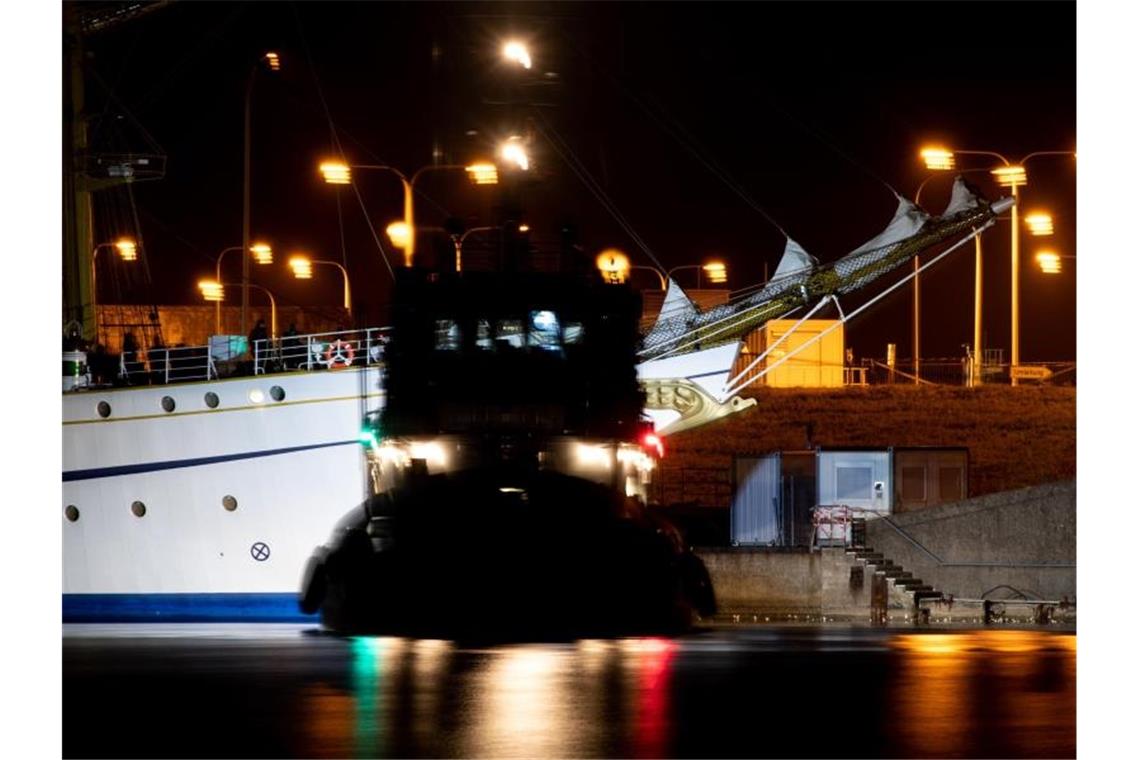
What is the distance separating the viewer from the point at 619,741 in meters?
11.2

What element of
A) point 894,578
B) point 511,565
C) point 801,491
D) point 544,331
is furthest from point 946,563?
point 511,565

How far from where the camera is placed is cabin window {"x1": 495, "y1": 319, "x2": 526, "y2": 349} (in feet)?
98.0

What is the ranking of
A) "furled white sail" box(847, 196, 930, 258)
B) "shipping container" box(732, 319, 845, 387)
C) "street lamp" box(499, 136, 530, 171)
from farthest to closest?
"shipping container" box(732, 319, 845, 387)
"furled white sail" box(847, 196, 930, 258)
"street lamp" box(499, 136, 530, 171)

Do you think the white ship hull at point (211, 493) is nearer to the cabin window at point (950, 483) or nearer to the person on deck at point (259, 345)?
the person on deck at point (259, 345)

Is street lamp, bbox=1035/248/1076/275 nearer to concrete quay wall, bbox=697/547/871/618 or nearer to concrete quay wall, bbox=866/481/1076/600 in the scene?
concrete quay wall, bbox=866/481/1076/600

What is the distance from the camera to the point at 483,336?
29.9 meters

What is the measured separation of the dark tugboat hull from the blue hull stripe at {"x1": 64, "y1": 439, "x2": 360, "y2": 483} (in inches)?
427

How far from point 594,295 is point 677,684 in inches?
631

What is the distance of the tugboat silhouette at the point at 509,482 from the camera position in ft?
74.2

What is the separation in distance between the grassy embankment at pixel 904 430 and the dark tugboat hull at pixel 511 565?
59.5ft

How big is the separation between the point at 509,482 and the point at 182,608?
12932mm

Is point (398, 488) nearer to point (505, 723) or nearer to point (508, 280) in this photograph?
point (508, 280)

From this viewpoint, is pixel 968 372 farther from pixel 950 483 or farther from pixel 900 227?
pixel 950 483

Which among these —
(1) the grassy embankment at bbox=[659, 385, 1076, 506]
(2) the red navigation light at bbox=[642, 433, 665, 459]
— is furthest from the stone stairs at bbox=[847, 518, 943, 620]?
(1) the grassy embankment at bbox=[659, 385, 1076, 506]
